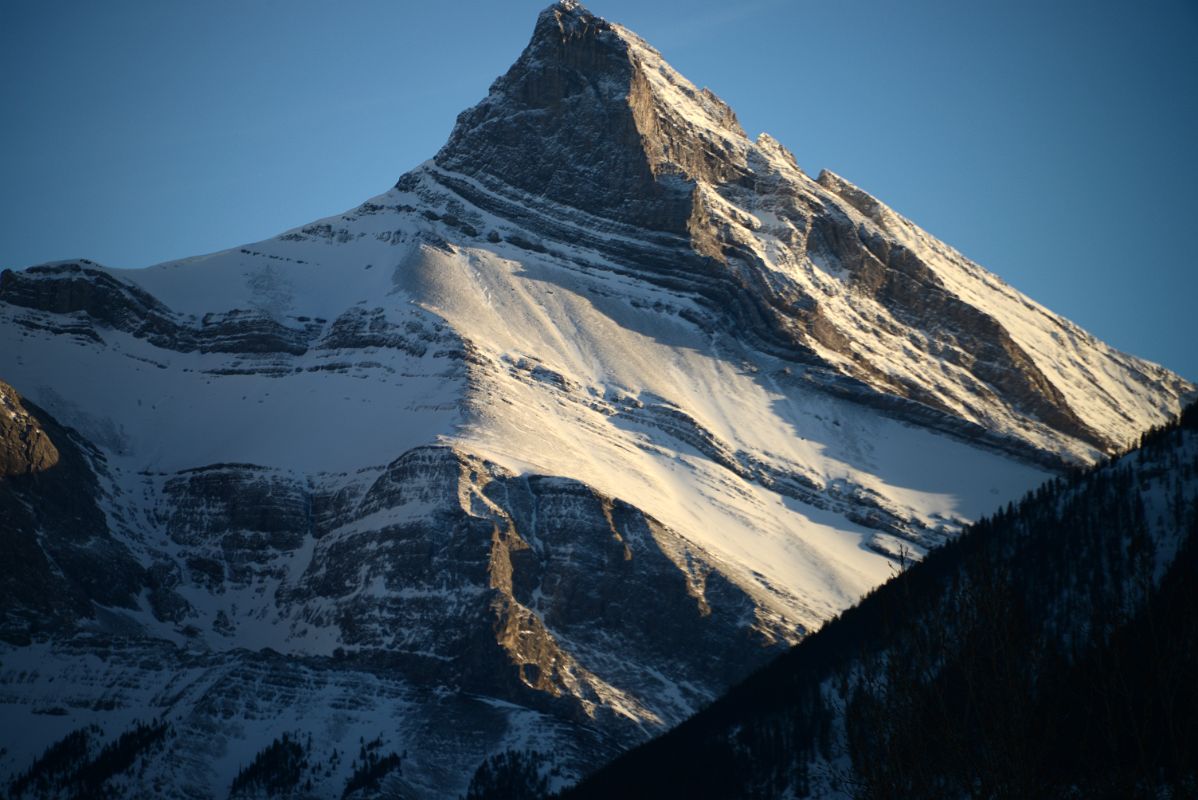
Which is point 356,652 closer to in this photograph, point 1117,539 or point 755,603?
point 755,603

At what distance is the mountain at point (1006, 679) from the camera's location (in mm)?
67250

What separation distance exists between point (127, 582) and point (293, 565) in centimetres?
1790

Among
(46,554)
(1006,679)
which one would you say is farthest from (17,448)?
(1006,679)

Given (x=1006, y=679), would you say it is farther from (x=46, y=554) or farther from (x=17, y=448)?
(x=17, y=448)

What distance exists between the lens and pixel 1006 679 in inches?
2680

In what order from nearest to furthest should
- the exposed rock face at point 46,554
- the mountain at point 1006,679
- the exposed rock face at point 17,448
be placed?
the mountain at point 1006,679 → the exposed rock face at point 46,554 → the exposed rock face at point 17,448

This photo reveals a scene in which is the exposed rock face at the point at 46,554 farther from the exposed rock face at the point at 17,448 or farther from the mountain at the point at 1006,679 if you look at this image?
the mountain at the point at 1006,679

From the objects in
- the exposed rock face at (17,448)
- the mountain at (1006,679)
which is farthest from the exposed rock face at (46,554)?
the mountain at (1006,679)

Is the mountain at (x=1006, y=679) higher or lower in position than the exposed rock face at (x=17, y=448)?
higher

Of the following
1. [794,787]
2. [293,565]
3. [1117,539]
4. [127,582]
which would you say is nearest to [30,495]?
[127,582]

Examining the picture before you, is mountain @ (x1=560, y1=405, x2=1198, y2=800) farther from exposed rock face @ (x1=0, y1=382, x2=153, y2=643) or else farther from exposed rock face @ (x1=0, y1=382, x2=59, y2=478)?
exposed rock face @ (x1=0, y1=382, x2=59, y2=478)

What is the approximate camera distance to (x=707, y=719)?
146250 millimetres

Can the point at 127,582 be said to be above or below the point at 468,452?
below

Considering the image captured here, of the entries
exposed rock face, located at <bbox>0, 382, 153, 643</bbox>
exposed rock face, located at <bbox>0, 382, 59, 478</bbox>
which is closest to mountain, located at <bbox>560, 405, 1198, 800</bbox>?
exposed rock face, located at <bbox>0, 382, 153, 643</bbox>
